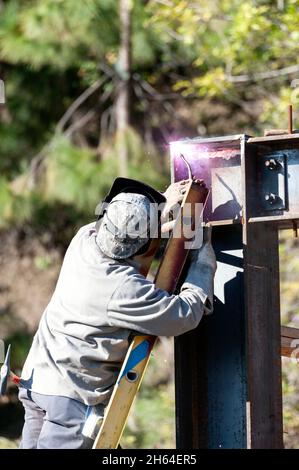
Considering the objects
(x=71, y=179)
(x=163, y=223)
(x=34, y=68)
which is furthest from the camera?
(x=34, y=68)

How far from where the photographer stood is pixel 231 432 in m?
5.36

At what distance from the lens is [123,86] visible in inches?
530

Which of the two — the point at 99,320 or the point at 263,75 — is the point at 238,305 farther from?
the point at 263,75

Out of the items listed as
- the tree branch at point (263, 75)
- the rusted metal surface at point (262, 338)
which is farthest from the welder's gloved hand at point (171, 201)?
the tree branch at point (263, 75)

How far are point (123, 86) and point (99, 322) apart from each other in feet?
29.3

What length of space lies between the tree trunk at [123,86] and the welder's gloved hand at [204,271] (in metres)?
7.10

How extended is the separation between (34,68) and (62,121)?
78 centimetres

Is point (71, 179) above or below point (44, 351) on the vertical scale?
above

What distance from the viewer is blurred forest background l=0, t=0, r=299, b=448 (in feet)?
37.3

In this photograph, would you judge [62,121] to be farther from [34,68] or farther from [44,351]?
[44,351]

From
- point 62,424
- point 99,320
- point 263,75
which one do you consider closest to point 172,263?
point 99,320

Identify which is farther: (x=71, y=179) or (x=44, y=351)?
(x=71, y=179)

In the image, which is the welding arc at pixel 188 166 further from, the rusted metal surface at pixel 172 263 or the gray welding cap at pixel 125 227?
the gray welding cap at pixel 125 227
